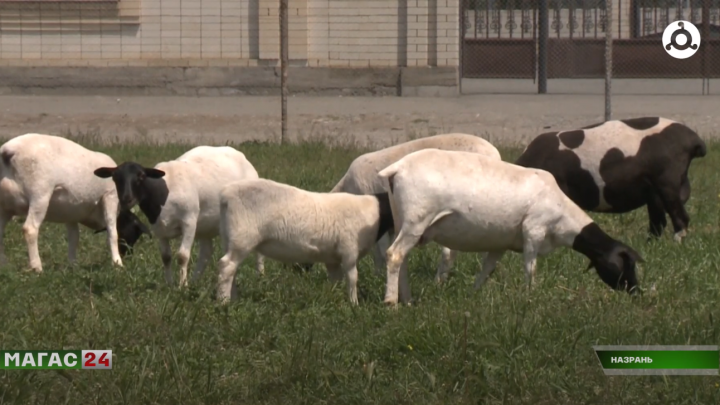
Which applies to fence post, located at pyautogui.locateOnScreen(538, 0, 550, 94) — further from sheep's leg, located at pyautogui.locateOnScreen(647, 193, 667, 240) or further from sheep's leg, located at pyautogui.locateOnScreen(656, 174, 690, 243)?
sheep's leg, located at pyautogui.locateOnScreen(656, 174, 690, 243)

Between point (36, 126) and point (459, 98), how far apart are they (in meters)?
7.98

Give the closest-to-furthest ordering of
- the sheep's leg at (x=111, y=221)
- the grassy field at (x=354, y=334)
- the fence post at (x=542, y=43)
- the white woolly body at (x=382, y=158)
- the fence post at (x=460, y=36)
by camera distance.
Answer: the grassy field at (x=354, y=334), the white woolly body at (x=382, y=158), the sheep's leg at (x=111, y=221), the fence post at (x=460, y=36), the fence post at (x=542, y=43)

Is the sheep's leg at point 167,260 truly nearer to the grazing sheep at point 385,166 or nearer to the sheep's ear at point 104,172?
the sheep's ear at point 104,172

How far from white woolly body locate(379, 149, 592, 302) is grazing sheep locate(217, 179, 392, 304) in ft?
0.82

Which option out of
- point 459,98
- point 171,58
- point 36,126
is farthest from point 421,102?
point 36,126

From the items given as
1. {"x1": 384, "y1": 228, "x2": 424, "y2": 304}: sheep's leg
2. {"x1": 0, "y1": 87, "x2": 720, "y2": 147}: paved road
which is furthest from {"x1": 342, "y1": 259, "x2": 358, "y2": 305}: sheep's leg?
{"x1": 0, "y1": 87, "x2": 720, "y2": 147}: paved road

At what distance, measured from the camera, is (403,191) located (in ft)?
26.0

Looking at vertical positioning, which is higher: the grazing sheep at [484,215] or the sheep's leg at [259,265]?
the grazing sheep at [484,215]

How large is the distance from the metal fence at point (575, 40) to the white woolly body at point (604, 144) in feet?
54.6

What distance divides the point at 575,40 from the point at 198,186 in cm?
2064

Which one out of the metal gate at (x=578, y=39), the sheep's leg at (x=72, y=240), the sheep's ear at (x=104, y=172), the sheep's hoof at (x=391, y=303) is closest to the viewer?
the sheep's hoof at (x=391, y=303)

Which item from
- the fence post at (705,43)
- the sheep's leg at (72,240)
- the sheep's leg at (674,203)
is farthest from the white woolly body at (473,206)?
the fence post at (705,43)

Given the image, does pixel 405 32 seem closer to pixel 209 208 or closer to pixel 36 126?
pixel 36 126

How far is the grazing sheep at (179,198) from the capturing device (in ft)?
27.9
